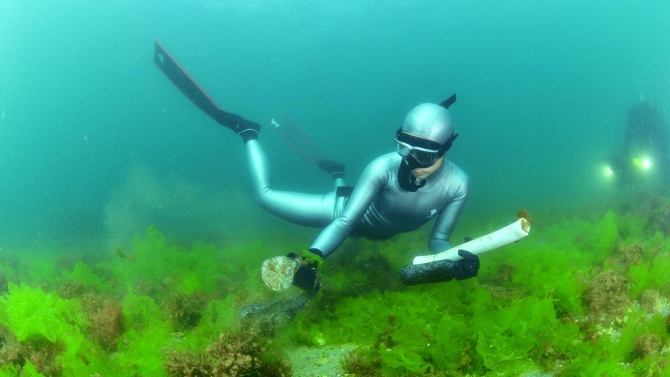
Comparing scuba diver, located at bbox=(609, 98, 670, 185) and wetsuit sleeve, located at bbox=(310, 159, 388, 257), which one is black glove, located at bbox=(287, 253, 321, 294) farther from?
scuba diver, located at bbox=(609, 98, 670, 185)

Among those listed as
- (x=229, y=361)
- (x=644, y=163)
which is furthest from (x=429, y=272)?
(x=644, y=163)

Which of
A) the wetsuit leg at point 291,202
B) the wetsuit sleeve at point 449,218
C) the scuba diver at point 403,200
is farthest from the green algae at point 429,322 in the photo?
the wetsuit leg at point 291,202

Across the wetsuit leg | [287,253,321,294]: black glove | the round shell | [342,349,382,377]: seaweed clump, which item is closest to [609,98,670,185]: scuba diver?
the wetsuit leg

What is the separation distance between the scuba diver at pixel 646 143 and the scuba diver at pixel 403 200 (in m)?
16.0

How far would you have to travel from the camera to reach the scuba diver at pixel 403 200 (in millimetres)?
4094

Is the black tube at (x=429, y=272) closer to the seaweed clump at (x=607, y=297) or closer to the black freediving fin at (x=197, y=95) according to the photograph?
the seaweed clump at (x=607, y=297)

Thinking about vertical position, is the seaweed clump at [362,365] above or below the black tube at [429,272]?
below

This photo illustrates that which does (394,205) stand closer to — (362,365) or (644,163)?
(362,365)

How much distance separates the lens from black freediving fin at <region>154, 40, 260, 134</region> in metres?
8.66

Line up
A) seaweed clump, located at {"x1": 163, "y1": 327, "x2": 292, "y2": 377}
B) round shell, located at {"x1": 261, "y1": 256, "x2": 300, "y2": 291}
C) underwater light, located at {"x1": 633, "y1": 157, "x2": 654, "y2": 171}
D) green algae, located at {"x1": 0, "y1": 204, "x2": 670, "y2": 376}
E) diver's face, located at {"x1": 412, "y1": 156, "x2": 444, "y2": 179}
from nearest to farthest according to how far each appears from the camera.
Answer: seaweed clump, located at {"x1": 163, "y1": 327, "x2": 292, "y2": 377} → green algae, located at {"x1": 0, "y1": 204, "x2": 670, "y2": 376} → round shell, located at {"x1": 261, "y1": 256, "x2": 300, "y2": 291} → diver's face, located at {"x1": 412, "y1": 156, "x2": 444, "y2": 179} → underwater light, located at {"x1": 633, "y1": 157, "x2": 654, "y2": 171}

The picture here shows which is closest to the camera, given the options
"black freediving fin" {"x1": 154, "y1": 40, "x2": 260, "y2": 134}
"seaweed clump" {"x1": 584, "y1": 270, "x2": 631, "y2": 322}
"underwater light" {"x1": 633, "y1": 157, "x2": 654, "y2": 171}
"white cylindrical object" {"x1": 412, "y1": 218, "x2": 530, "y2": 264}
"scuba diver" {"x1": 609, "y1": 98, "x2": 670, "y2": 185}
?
"white cylindrical object" {"x1": 412, "y1": 218, "x2": 530, "y2": 264}

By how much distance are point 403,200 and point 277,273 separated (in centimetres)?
234

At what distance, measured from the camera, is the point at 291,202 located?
6.65m

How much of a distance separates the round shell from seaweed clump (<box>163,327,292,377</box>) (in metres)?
0.60
